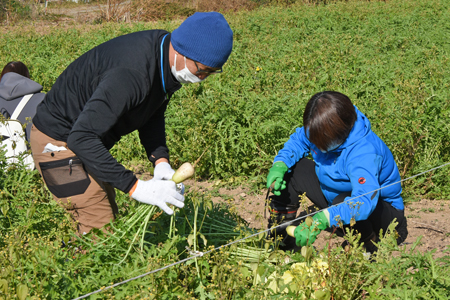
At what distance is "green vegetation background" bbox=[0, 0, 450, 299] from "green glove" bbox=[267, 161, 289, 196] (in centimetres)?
39

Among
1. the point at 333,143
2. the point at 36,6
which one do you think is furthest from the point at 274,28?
the point at 36,6

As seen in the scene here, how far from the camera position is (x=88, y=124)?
176cm

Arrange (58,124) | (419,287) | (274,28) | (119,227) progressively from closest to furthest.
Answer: (419,287)
(119,227)
(58,124)
(274,28)

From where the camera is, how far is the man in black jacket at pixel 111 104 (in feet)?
5.84

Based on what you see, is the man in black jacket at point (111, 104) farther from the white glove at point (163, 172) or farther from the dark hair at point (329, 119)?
the dark hair at point (329, 119)

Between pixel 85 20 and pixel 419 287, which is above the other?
pixel 419 287

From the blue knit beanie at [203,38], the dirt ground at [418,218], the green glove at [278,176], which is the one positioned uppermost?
the blue knit beanie at [203,38]

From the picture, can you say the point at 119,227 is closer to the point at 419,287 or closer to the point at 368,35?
the point at 419,287

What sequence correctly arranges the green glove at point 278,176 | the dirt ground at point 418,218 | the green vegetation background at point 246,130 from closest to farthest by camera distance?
the green vegetation background at point 246,130
the green glove at point 278,176
the dirt ground at point 418,218

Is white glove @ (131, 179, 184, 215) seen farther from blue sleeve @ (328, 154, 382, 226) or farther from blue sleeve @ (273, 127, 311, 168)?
blue sleeve @ (273, 127, 311, 168)

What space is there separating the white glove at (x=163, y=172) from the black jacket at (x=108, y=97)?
0.98 ft

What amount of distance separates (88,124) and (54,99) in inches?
21.7

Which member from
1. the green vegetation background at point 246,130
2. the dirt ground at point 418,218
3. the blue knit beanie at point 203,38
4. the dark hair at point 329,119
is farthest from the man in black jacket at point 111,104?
the dirt ground at point 418,218

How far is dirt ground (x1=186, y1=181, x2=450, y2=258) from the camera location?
3.11m
